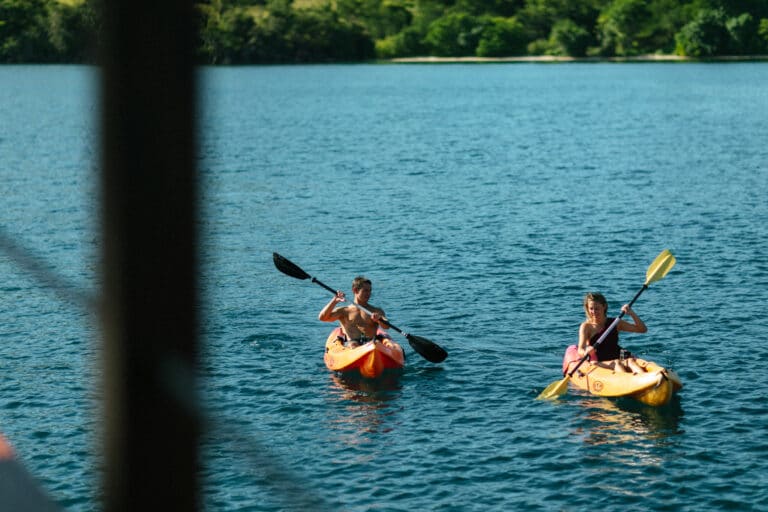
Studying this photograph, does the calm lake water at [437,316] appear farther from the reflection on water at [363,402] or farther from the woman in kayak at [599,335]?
the woman in kayak at [599,335]

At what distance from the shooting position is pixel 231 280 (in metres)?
28.9

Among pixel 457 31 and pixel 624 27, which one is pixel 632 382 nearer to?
pixel 624 27

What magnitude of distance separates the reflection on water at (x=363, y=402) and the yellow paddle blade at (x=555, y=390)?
7.71 feet

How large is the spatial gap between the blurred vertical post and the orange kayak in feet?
53.3

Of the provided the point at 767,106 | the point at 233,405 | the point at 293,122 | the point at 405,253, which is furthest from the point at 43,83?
the point at 233,405

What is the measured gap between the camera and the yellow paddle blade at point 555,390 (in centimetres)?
1762

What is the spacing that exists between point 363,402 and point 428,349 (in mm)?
1916

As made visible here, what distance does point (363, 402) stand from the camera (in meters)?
18.0

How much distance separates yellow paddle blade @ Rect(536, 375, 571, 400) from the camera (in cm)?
1762

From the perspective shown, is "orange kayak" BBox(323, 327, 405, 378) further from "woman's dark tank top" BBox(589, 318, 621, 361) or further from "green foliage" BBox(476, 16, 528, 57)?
"green foliage" BBox(476, 16, 528, 57)

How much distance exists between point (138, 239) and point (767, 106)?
93.8 metres

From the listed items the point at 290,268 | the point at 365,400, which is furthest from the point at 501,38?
the point at 365,400

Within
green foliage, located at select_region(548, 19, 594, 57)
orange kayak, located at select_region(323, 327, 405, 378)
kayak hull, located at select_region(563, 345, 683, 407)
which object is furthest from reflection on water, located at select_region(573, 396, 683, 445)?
green foliage, located at select_region(548, 19, 594, 57)

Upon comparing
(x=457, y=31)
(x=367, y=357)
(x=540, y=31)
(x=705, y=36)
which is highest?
(x=540, y=31)
